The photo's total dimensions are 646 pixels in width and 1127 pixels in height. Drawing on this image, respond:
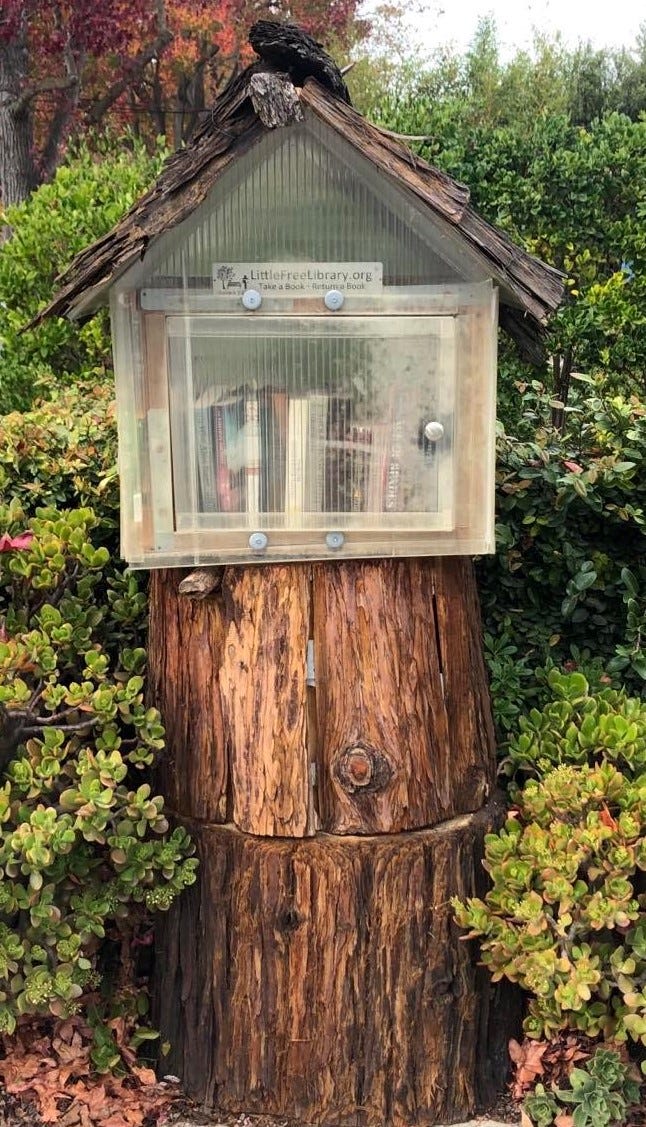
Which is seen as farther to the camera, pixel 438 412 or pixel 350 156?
pixel 438 412

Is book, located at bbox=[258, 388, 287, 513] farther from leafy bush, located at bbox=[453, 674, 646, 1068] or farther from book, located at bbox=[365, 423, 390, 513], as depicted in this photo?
leafy bush, located at bbox=[453, 674, 646, 1068]

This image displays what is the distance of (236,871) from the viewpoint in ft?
8.41

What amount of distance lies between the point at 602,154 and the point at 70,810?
482 cm

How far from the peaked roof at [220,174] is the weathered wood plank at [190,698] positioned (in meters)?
0.86

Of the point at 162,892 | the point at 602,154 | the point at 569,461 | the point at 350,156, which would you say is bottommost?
the point at 162,892

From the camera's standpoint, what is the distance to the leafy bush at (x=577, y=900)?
2285mm

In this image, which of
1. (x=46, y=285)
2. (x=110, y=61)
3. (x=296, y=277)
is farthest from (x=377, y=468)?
(x=110, y=61)

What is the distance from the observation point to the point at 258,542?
2.47m

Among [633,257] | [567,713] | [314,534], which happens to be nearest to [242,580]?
[314,534]

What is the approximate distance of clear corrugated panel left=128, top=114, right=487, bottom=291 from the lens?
90.8 inches

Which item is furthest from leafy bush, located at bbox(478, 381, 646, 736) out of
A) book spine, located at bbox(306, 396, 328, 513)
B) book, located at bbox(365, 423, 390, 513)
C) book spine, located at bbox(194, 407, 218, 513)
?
book spine, located at bbox(194, 407, 218, 513)

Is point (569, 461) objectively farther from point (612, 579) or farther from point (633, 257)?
point (633, 257)

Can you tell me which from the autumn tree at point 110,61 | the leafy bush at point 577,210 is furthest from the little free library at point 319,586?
the autumn tree at point 110,61

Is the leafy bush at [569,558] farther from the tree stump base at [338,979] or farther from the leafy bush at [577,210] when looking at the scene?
the leafy bush at [577,210]
